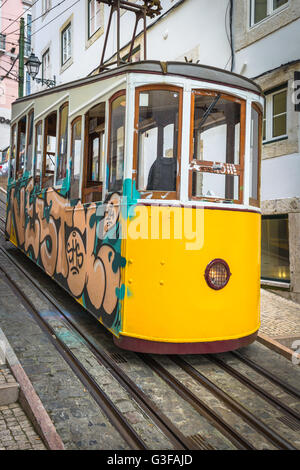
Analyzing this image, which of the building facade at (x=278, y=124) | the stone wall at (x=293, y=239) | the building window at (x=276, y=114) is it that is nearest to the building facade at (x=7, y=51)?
the building facade at (x=278, y=124)

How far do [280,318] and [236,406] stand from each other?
328 cm

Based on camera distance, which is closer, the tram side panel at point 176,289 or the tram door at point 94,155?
the tram side panel at point 176,289

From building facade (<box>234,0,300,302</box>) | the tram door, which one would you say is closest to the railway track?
the tram door

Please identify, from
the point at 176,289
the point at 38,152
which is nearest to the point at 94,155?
the point at 176,289

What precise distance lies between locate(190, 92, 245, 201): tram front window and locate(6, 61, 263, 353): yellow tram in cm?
1

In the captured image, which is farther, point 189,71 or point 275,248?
point 275,248

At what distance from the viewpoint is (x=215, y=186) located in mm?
5004

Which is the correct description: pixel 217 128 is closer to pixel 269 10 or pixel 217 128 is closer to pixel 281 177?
pixel 281 177

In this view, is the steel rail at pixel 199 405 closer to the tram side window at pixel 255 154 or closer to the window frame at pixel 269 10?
the tram side window at pixel 255 154

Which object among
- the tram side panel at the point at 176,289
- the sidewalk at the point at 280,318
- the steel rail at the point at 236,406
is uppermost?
the tram side panel at the point at 176,289

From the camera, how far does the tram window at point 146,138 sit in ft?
15.6

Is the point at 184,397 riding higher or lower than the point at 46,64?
lower

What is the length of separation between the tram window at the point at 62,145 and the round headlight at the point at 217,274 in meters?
2.86
